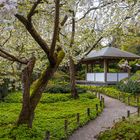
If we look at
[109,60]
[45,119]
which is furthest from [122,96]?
[109,60]

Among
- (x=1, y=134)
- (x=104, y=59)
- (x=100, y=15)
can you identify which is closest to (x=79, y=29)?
(x=100, y=15)

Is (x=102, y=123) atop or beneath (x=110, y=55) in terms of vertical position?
beneath

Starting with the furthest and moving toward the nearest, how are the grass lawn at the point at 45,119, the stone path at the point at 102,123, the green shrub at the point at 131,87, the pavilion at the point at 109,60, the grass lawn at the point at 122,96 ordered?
the pavilion at the point at 109,60
the green shrub at the point at 131,87
the grass lawn at the point at 122,96
the stone path at the point at 102,123
the grass lawn at the point at 45,119

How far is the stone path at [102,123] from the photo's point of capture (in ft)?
48.5

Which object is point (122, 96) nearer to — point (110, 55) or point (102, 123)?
point (110, 55)

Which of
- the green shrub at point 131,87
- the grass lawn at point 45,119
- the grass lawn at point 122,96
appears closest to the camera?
the grass lawn at point 45,119

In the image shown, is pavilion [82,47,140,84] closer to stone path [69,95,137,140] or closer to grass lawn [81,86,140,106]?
grass lawn [81,86,140,106]

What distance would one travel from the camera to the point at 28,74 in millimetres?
14141

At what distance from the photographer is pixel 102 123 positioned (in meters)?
17.8

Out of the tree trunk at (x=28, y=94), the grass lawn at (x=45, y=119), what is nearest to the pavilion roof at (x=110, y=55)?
the grass lawn at (x=45, y=119)

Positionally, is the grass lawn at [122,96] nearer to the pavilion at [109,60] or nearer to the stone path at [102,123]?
the stone path at [102,123]

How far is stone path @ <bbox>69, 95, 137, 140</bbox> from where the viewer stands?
14.8 m

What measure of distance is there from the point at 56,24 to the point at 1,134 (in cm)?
557

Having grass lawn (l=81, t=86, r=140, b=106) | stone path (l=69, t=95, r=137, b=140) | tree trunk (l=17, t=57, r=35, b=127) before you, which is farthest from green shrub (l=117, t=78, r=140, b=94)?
tree trunk (l=17, t=57, r=35, b=127)
